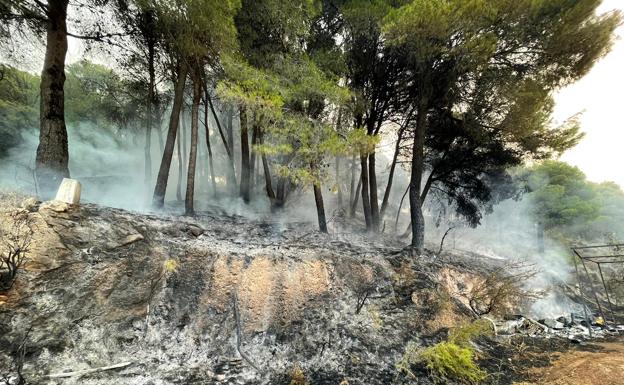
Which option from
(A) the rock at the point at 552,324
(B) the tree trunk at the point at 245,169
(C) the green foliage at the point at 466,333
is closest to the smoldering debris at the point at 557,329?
(A) the rock at the point at 552,324

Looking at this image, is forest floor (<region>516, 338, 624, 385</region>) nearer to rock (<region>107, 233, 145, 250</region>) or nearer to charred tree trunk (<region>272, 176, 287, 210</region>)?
rock (<region>107, 233, 145, 250</region>)

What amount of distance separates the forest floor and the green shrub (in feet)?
1.73

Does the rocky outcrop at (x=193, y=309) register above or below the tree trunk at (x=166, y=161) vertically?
below

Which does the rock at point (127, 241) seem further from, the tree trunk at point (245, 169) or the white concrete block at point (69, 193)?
the tree trunk at point (245, 169)

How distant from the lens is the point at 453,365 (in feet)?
12.3

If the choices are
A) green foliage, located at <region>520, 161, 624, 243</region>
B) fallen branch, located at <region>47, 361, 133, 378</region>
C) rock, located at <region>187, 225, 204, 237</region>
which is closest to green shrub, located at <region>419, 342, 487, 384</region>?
fallen branch, located at <region>47, 361, 133, 378</region>

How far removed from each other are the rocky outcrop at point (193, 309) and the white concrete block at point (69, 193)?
0.17 meters

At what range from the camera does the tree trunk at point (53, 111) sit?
5.65m

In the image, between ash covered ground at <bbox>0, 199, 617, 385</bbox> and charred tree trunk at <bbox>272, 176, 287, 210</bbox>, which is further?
charred tree trunk at <bbox>272, 176, 287, 210</bbox>

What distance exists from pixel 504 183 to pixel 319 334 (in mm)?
11557

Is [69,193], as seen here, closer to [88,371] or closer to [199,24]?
[88,371]

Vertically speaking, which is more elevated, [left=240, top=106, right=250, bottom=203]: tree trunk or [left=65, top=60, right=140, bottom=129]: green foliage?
[left=65, top=60, right=140, bottom=129]: green foliage

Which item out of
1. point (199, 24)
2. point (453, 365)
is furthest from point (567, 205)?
point (199, 24)

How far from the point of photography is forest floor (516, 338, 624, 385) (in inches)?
134
